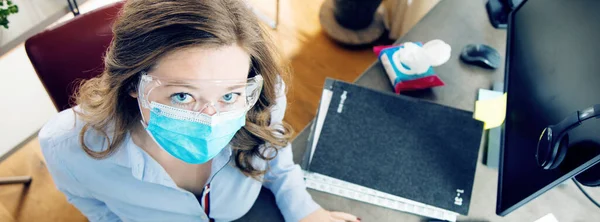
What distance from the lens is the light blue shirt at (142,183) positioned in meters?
0.97

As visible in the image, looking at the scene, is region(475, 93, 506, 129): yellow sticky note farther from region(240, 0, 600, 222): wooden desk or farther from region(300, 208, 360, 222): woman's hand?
region(300, 208, 360, 222): woman's hand

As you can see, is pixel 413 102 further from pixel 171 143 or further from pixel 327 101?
pixel 171 143

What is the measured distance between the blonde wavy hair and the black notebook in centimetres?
22

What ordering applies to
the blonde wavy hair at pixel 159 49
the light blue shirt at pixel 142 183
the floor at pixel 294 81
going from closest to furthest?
the blonde wavy hair at pixel 159 49 → the light blue shirt at pixel 142 183 → the floor at pixel 294 81

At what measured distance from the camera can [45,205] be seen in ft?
6.12

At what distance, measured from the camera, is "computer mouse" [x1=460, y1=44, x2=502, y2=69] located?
1.39 meters

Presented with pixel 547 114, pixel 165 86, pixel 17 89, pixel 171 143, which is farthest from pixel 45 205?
pixel 547 114

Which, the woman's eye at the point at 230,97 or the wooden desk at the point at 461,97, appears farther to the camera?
the wooden desk at the point at 461,97

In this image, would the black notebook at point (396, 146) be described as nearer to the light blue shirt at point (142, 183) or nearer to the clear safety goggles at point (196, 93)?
the light blue shirt at point (142, 183)

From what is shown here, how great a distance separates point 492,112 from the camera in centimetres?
127

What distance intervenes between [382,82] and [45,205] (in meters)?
1.44

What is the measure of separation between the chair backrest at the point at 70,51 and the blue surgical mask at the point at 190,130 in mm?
315

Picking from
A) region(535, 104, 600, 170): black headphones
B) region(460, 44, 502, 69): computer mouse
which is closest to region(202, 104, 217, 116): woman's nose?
region(535, 104, 600, 170): black headphones

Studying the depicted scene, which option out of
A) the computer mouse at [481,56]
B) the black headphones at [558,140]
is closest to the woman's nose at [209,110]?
the black headphones at [558,140]
